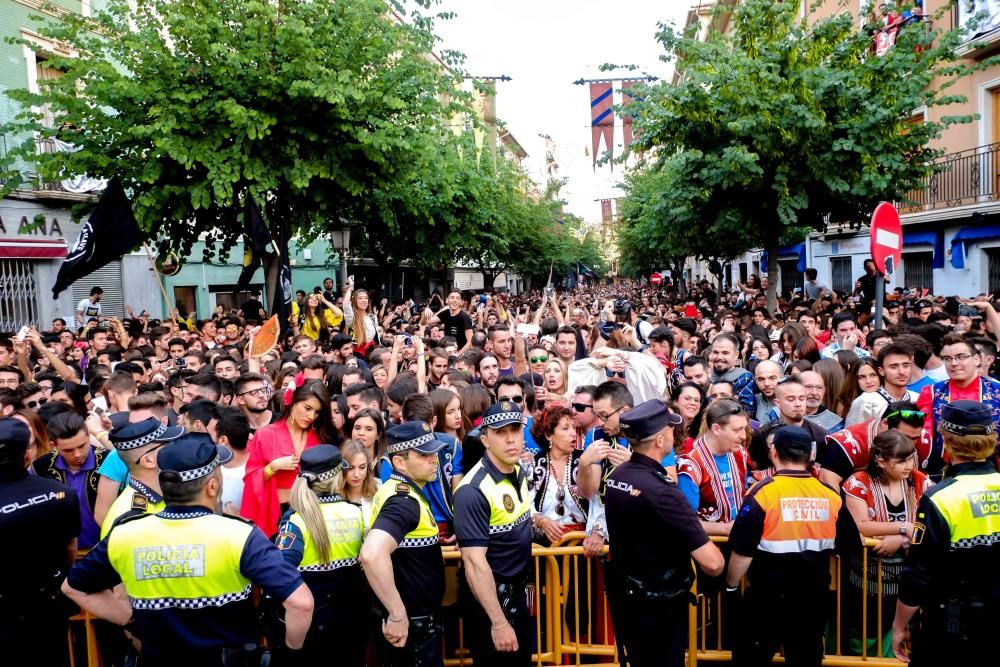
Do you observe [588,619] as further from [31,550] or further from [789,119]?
[789,119]

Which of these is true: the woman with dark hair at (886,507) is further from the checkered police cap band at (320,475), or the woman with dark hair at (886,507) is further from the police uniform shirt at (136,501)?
the police uniform shirt at (136,501)

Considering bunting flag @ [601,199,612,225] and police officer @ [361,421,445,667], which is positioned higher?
bunting flag @ [601,199,612,225]

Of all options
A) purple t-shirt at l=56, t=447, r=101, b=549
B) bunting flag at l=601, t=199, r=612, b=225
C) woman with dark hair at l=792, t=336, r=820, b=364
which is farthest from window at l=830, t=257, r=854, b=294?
bunting flag at l=601, t=199, r=612, b=225

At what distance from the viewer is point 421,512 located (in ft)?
12.2

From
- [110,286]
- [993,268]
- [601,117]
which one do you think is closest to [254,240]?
[110,286]

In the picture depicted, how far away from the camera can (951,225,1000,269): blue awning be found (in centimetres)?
1577

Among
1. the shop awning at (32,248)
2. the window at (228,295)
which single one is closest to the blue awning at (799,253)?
the window at (228,295)

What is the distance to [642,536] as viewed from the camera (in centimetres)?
368

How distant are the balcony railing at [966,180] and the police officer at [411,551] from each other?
14.6 m

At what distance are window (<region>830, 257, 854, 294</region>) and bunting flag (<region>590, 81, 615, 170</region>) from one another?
7.84 metres

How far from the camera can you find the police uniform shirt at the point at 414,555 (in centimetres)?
365

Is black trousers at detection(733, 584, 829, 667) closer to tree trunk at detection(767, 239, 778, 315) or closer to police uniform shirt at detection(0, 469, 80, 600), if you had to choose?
police uniform shirt at detection(0, 469, 80, 600)

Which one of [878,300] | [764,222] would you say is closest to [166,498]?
[878,300]

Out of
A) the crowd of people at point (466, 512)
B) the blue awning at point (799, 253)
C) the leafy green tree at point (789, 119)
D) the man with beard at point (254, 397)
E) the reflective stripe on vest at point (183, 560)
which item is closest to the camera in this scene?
the reflective stripe on vest at point (183, 560)
